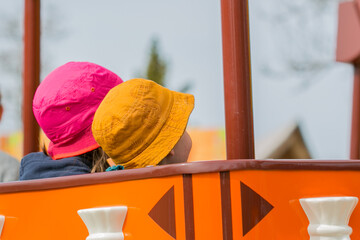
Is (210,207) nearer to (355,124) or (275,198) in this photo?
(275,198)

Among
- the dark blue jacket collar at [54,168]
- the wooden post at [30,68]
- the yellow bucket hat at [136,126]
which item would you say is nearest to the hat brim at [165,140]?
the yellow bucket hat at [136,126]

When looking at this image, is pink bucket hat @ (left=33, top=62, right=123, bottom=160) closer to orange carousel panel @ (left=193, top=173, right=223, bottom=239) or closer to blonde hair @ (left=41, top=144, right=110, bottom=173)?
blonde hair @ (left=41, top=144, right=110, bottom=173)

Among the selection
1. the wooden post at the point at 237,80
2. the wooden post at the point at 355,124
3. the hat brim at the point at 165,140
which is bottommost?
the wooden post at the point at 355,124

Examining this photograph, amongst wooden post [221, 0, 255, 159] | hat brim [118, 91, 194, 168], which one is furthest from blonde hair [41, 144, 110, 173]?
wooden post [221, 0, 255, 159]

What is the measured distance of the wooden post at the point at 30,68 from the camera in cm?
144

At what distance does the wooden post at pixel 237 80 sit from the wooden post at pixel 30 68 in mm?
705

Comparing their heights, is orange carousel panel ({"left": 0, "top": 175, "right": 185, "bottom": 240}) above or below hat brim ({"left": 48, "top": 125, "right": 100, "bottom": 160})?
below

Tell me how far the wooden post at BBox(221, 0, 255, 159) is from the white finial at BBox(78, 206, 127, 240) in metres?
0.18

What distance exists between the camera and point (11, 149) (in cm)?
600

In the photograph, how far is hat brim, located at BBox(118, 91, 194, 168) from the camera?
3.38 ft

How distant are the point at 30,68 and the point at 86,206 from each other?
26.9 inches

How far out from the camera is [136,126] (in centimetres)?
101

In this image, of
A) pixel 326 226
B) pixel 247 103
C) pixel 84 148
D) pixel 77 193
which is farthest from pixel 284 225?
pixel 84 148

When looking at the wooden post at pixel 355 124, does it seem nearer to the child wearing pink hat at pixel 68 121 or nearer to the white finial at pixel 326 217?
the child wearing pink hat at pixel 68 121
